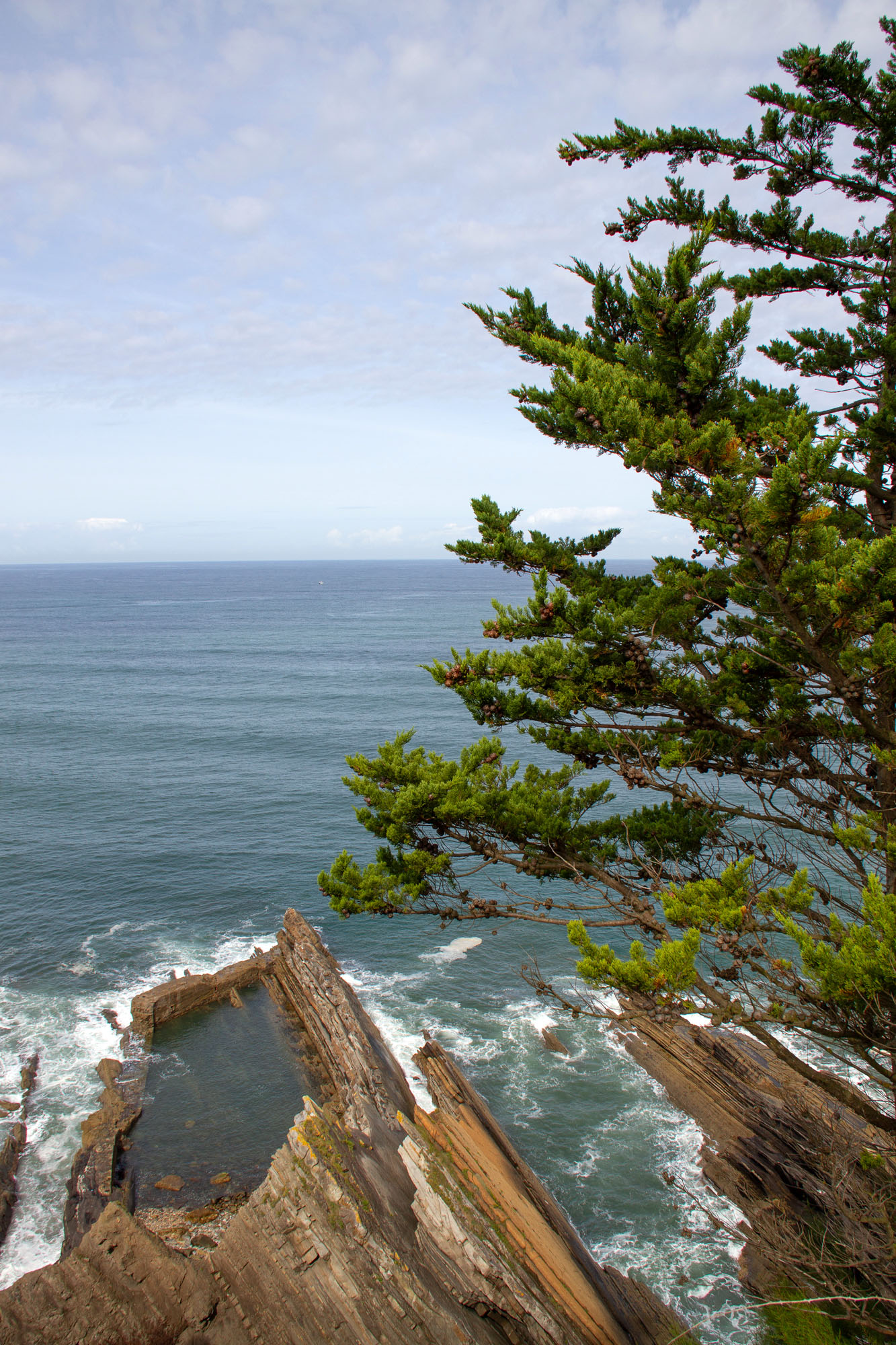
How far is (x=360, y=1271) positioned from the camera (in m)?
11.2

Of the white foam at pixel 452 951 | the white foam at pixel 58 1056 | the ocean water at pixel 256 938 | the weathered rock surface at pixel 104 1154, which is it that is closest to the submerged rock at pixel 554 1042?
→ the ocean water at pixel 256 938

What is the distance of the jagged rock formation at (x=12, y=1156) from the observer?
1656 centimetres

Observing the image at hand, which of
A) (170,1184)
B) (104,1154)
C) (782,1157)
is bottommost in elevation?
(170,1184)

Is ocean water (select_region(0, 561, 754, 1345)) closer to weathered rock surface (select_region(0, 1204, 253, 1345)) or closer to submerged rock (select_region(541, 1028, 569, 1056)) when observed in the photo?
submerged rock (select_region(541, 1028, 569, 1056))

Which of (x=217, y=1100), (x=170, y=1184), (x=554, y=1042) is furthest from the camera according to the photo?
(x=554, y=1042)

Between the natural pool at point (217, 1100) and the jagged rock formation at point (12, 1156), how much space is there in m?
2.51

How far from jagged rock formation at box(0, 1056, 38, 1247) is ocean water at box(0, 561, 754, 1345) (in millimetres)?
212

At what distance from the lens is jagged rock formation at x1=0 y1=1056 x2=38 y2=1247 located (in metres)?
16.6

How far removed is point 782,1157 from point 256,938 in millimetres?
19481

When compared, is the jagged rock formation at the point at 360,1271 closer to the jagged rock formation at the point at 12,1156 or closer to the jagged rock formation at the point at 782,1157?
the jagged rock formation at the point at 782,1157

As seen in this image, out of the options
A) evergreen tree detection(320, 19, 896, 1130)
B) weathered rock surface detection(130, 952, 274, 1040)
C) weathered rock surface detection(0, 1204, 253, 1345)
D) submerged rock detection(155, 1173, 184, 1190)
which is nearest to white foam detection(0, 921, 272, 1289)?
weathered rock surface detection(130, 952, 274, 1040)

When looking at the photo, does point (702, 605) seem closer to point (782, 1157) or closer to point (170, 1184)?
point (782, 1157)

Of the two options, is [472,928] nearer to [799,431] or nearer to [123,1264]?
[123,1264]

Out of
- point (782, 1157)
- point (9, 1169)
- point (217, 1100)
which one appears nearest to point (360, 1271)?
point (782, 1157)
